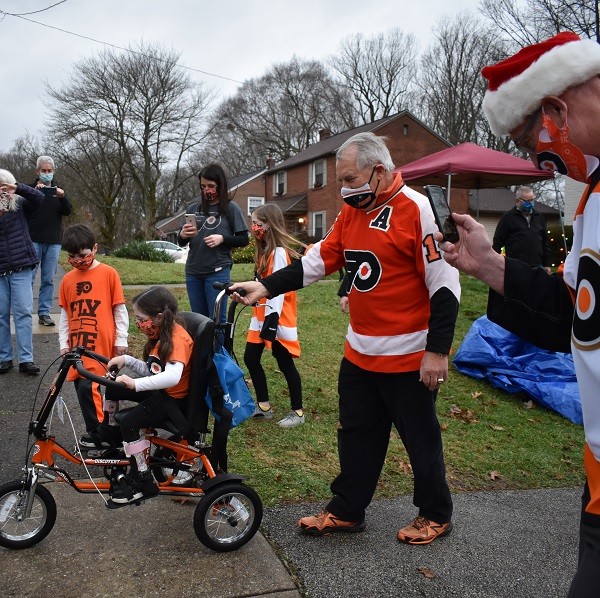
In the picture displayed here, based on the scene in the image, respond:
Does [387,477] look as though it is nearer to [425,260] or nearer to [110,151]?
[425,260]

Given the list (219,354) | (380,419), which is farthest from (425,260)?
(219,354)

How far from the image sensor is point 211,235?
5.15 meters

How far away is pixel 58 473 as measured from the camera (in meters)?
2.98

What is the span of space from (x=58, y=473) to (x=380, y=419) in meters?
1.67

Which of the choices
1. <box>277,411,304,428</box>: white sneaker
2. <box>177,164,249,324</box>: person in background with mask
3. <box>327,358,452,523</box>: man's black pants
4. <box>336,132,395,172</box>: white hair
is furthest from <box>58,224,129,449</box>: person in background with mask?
<box>336,132,395,172</box>: white hair

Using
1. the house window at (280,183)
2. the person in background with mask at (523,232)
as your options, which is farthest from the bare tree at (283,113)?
the person in background with mask at (523,232)

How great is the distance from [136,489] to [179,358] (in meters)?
0.68

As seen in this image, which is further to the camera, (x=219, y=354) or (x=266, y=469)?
(x=266, y=469)

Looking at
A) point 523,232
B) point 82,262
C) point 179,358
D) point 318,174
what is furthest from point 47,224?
point 318,174

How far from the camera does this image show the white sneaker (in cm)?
485

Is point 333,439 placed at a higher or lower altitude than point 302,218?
lower

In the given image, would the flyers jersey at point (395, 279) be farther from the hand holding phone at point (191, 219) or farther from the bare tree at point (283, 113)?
the bare tree at point (283, 113)

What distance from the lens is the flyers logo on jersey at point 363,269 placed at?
2.96 meters

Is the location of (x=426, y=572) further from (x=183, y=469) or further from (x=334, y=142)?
(x=334, y=142)
